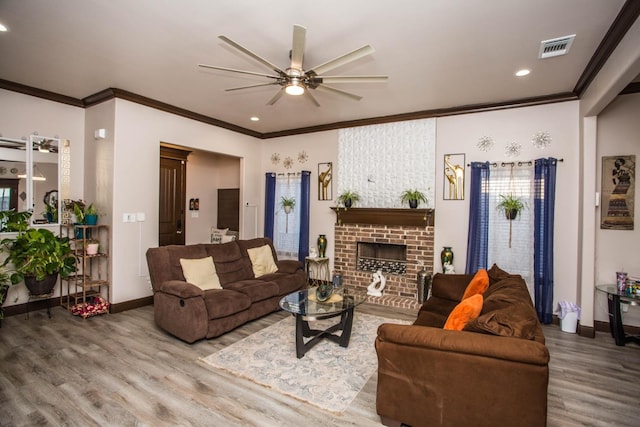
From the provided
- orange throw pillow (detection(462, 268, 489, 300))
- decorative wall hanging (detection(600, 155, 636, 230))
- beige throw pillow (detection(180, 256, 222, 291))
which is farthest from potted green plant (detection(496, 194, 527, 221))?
beige throw pillow (detection(180, 256, 222, 291))

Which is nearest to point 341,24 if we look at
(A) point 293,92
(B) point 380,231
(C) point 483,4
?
(A) point 293,92

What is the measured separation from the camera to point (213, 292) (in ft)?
12.1

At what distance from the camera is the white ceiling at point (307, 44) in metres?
2.42

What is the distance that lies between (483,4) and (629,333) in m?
4.06

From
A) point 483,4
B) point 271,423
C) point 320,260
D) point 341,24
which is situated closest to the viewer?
point 271,423

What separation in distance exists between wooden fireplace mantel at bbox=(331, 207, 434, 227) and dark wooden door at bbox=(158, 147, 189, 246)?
3290mm

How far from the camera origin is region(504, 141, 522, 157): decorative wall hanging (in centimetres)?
438

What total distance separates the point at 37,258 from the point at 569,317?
6.37 metres

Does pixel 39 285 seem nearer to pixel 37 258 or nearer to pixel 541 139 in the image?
pixel 37 258

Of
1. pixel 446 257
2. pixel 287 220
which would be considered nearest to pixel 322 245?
pixel 287 220

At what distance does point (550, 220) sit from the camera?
4.07m

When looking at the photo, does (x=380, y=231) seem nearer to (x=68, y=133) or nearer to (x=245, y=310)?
(x=245, y=310)

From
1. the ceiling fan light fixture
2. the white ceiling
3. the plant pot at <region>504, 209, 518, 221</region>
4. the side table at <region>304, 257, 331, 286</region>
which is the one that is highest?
the white ceiling

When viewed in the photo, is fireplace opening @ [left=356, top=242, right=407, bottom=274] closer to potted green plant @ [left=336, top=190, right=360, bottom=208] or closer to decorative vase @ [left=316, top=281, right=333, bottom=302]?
potted green plant @ [left=336, top=190, right=360, bottom=208]
